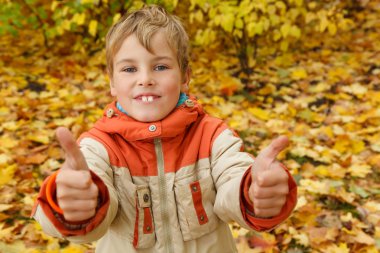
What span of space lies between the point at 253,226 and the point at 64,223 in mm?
543

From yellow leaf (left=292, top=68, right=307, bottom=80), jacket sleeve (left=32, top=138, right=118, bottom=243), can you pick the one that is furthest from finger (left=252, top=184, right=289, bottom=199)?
yellow leaf (left=292, top=68, right=307, bottom=80)

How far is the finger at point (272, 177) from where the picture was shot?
1.10 m

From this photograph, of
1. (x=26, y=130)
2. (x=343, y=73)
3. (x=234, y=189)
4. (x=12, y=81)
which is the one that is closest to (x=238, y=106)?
(x=343, y=73)

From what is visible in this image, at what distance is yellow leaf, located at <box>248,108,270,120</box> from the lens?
409 cm

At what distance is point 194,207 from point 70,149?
606 mm

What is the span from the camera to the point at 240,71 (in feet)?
16.7

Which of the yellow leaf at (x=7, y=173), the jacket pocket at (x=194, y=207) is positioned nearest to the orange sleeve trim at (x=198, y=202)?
the jacket pocket at (x=194, y=207)

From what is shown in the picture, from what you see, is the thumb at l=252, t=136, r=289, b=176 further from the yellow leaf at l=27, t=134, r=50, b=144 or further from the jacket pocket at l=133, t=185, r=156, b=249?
the yellow leaf at l=27, t=134, r=50, b=144

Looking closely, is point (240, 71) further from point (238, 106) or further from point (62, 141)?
point (62, 141)

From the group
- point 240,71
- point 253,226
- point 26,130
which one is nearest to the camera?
Answer: point 253,226

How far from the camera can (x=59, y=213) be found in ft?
3.67

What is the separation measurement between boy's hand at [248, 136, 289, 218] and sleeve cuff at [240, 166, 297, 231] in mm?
36

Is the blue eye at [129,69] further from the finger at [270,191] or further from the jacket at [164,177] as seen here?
the finger at [270,191]

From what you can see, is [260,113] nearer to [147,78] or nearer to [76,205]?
[147,78]
